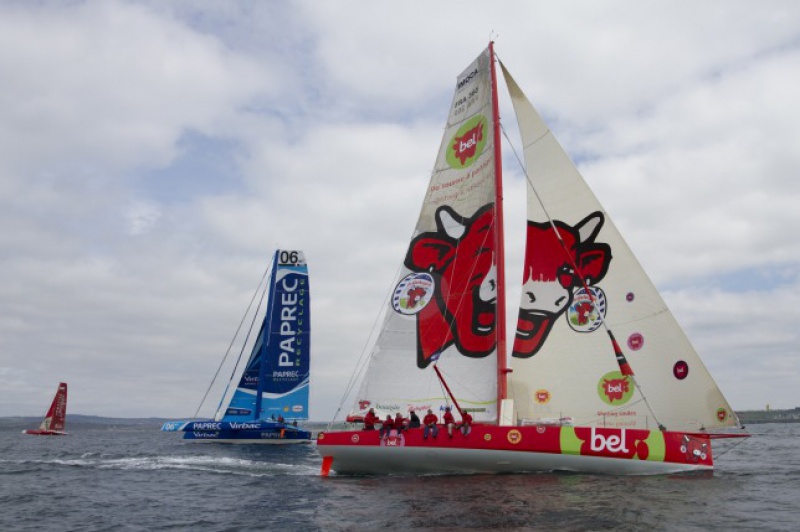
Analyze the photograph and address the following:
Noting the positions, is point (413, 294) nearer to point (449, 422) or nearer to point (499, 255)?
point (499, 255)

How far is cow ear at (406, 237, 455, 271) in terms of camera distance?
20422 millimetres

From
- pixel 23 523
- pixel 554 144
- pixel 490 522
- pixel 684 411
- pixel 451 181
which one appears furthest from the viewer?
pixel 451 181

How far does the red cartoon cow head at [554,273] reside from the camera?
18516 millimetres

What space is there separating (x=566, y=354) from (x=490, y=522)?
7351mm

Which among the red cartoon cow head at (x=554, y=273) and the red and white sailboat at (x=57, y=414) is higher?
the red cartoon cow head at (x=554, y=273)

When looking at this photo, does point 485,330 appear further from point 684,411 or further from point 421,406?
point 684,411

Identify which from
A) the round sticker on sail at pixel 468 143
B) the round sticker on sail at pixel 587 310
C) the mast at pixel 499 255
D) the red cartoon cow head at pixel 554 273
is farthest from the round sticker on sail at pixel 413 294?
the round sticker on sail at pixel 587 310

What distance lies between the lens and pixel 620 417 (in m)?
17.1

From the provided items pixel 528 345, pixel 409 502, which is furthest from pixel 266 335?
pixel 409 502

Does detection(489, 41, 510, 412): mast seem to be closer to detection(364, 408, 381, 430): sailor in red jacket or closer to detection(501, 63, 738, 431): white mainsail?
detection(501, 63, 738, 431): white mainsail

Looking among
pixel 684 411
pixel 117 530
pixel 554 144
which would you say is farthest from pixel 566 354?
pixel 117 530

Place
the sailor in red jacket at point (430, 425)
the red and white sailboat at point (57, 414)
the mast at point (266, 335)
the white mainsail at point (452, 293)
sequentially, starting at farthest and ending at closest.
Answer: the red and white sailboat at point (57, 414), the mast at point (266, 335), the white mainsail at point (452, 293), the sailor in red jacket at point (430, 425)

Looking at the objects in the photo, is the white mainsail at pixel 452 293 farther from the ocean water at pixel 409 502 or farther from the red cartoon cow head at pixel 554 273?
the ocean water at pixel 409 502

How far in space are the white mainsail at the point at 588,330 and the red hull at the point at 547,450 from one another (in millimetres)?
1003
